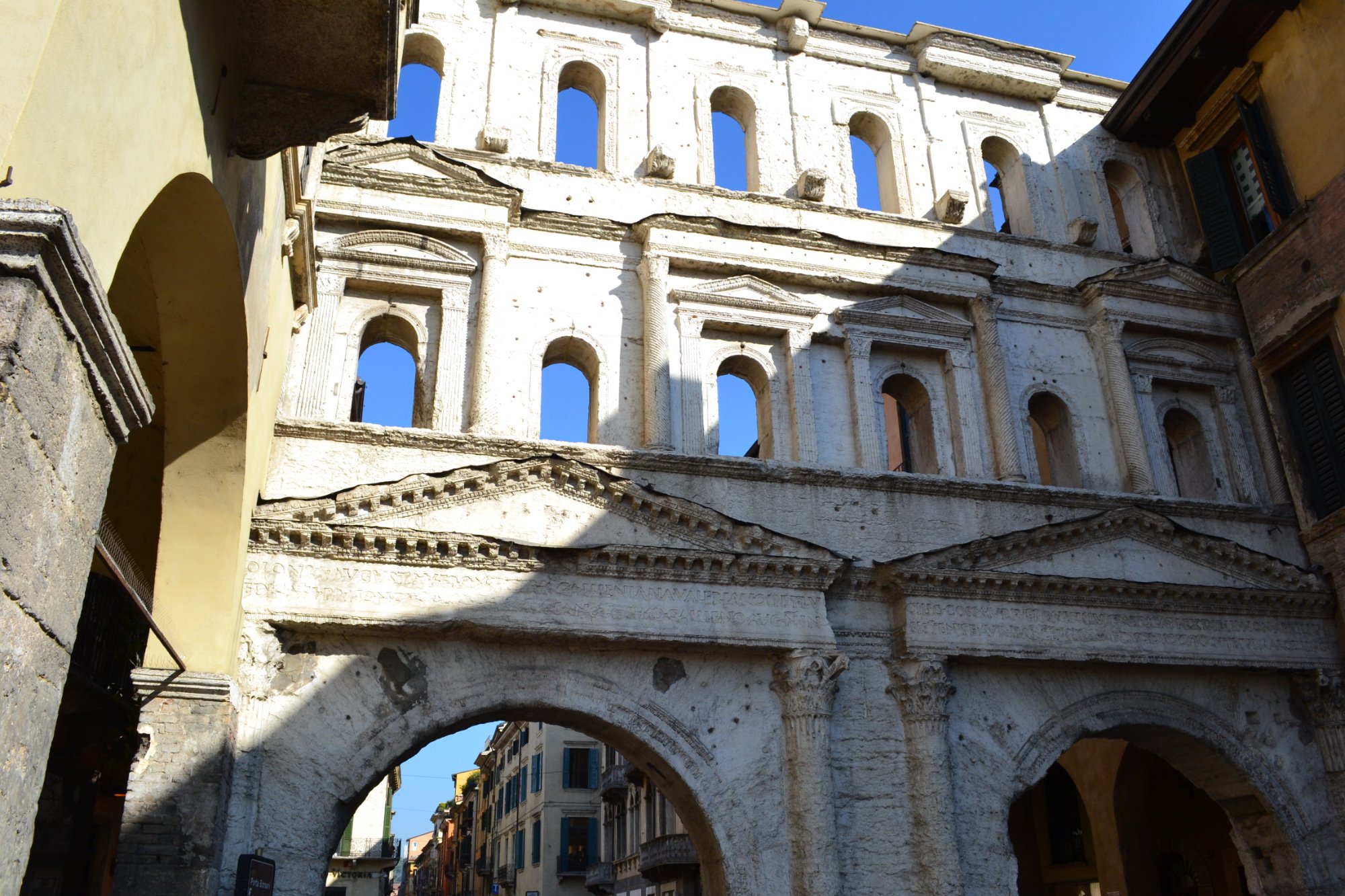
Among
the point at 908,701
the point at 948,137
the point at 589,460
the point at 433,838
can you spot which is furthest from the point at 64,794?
the point at 433,838

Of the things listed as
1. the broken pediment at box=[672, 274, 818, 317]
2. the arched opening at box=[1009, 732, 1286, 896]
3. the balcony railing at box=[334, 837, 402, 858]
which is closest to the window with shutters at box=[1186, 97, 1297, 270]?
the broken pediment at box=[672, 274, 818, 317]

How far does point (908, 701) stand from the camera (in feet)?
37.9

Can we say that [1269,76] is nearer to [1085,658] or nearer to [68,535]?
[1085,658]

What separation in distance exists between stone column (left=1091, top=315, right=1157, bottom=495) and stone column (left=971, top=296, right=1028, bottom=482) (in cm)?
144

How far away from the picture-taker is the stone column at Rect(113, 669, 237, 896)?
879 cm

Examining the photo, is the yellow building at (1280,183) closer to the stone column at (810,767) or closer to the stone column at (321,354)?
the stone column at (810,767)

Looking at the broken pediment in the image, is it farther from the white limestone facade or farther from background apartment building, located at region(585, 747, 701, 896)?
background apartment building, located at region(585, 747, 701, 896)

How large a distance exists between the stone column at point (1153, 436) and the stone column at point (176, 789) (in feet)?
35.3

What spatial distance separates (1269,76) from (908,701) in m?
10.1

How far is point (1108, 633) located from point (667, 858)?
15059mm

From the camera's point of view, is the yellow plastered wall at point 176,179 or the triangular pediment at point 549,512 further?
the triangular pediment at point 549,512

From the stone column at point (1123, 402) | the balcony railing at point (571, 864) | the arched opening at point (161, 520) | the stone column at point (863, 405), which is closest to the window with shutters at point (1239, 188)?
the stone column at point (1123, 402)

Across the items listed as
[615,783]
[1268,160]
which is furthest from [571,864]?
[1268,160]

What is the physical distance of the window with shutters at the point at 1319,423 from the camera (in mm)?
13609
